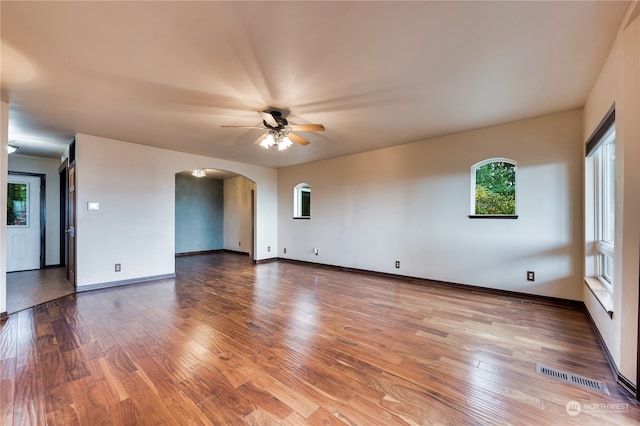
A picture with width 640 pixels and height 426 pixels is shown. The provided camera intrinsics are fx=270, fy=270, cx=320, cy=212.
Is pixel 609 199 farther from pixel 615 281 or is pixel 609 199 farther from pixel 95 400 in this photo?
pixel 95 400

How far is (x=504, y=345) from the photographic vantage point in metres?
2.52

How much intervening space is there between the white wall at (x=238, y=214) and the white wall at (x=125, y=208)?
2940mm

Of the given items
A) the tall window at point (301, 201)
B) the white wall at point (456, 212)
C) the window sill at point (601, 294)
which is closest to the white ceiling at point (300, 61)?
the white wall at point (456, 212)

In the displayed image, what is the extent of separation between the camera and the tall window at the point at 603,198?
2.79 metres

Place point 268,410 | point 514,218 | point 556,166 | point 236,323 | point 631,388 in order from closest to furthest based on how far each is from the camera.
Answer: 1. point 268,410
2. point 631,388
3. point 236,323
4. point 556,166
5. point 514,218

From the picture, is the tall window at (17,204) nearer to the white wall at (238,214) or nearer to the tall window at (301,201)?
the white wall at (238,214)

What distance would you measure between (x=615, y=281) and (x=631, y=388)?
0.75m

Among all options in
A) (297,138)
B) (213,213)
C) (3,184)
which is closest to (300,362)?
(297,138)

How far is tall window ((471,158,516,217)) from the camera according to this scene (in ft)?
13.4

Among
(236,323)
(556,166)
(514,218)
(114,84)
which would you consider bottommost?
(236,323)

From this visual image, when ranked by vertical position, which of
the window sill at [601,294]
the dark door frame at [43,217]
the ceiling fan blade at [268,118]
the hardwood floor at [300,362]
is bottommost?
the hardwood floor at [300,362]

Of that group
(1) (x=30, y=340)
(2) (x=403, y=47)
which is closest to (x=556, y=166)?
(2) (x=403, y=47)

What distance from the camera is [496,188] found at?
422cm

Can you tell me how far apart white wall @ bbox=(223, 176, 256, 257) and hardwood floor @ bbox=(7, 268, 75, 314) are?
4224 millimetres
